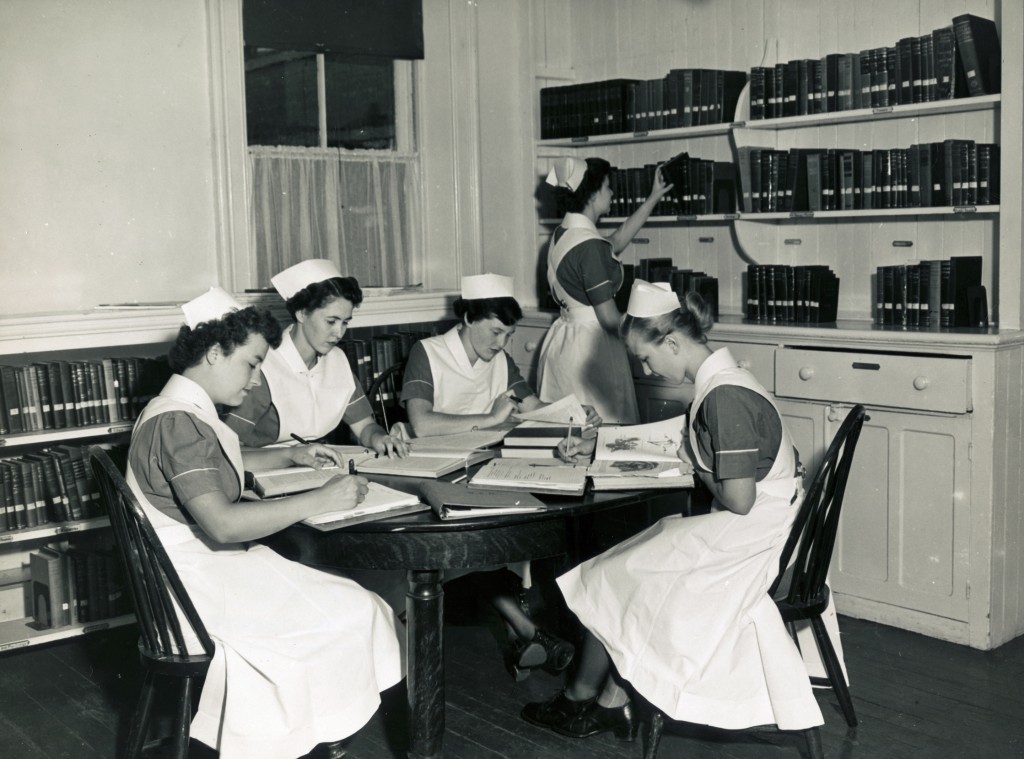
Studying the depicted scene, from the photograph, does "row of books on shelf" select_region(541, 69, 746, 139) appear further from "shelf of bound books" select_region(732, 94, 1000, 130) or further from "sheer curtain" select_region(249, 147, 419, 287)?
"sheer curtain" select_region(249, 147, 419, 287)

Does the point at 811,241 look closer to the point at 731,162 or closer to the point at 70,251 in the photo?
the point at 731,162

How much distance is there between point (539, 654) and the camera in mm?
3271

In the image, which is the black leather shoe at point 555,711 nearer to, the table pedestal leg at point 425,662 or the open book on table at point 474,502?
the table pedestal leg at point 425,662

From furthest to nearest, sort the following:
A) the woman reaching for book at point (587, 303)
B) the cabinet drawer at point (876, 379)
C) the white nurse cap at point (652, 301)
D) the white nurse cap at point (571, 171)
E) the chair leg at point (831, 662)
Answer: the white nurse cap at point (571, 171) < the woman reaching for book at point (587, 303) < the cabinet drawer at point (876, 379) < the chair leg at point (831, 662) < the white nurse cap at point (652, 301)

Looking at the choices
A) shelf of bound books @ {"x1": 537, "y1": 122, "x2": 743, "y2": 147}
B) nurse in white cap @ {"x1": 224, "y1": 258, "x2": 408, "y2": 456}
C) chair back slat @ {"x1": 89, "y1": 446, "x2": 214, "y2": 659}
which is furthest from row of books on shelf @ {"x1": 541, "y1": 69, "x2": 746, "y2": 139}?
chair back slat @ {"x1": 89, "y1": 446, "x2": 214, "y2": 659}

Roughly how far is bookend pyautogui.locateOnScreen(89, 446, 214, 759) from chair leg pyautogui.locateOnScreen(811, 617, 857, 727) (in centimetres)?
146

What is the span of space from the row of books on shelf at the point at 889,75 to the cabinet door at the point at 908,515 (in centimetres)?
111

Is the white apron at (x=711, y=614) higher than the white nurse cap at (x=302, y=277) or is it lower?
lower

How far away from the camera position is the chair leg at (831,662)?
279 centimetres

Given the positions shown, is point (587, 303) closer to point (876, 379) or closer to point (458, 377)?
point (458, 377)

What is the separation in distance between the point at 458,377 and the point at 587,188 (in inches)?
41.7

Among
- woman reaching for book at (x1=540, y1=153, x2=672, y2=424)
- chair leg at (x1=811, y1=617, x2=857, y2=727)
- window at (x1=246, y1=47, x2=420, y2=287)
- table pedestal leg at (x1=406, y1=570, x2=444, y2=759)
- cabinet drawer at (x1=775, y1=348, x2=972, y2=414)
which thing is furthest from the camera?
window at (x1=246, y1=47, x2=420, y2=287)

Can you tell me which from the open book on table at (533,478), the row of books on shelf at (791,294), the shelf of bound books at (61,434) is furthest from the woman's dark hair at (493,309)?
the shelf of bound books at (61,434)

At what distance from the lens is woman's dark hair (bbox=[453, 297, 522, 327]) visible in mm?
3631
